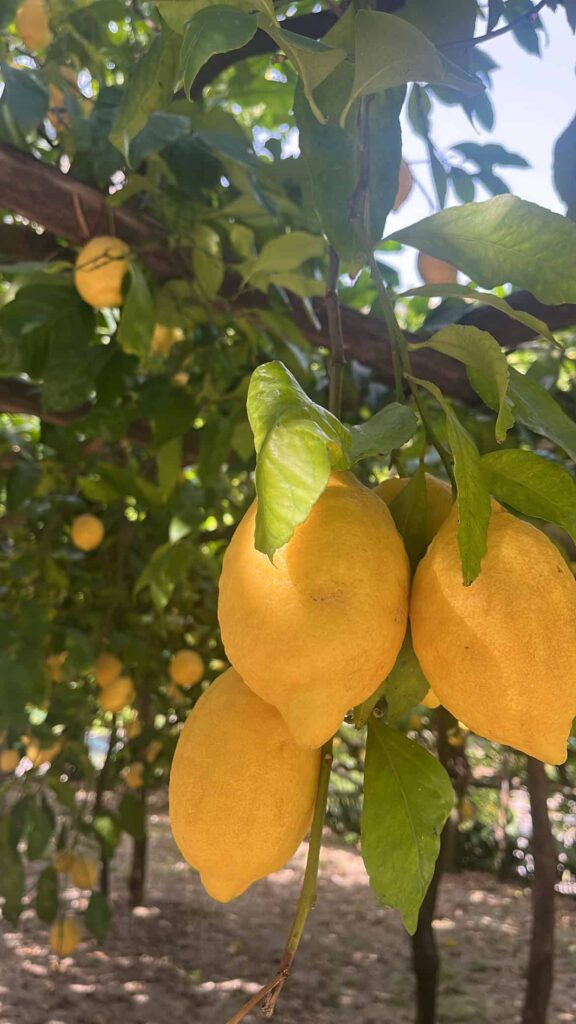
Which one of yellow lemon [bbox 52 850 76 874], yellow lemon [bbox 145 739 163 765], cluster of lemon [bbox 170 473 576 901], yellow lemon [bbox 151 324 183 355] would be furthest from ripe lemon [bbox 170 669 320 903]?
yellow lemon [bbox 145 739 163 765]

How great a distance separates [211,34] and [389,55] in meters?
0.09

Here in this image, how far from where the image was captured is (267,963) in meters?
3.41

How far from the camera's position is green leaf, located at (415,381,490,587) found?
35 cm

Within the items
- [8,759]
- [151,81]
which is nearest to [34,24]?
[151,81]

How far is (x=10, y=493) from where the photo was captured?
6.32 feet

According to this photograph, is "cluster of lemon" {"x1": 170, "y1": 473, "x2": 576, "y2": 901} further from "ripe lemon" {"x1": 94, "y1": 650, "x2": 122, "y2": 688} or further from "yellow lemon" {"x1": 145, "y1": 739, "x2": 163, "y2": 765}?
"yellow lemon" {"x1": 145, "y1": 739, "x2": 163, "y2": 765}

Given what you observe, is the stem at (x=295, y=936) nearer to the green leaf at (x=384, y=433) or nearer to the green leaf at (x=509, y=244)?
the green leaf at (x=384, y=433)

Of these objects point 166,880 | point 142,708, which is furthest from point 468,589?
point 166,880

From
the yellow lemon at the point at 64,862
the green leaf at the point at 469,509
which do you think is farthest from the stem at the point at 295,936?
the yellow lemon at the point at 64,862

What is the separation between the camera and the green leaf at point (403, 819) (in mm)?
391

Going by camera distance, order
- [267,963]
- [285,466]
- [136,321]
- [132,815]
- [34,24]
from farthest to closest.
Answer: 1. [267,963]
2. [132,815]
3. [34,24]
4. [136,321]
5. [285,466]

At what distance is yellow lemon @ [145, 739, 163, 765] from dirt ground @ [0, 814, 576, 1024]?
79cm

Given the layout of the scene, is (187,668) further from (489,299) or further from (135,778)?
(489,299)

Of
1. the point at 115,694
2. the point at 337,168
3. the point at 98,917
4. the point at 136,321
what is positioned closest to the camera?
the point at 337,168
